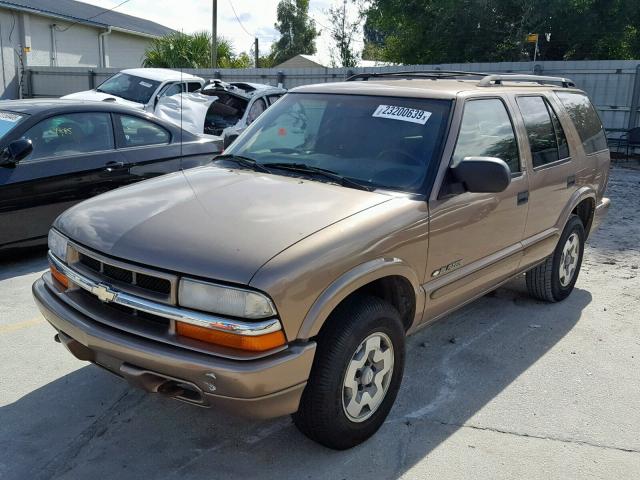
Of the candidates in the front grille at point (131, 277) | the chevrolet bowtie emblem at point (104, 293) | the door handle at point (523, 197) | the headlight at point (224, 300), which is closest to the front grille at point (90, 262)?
the front grille at point (131, 277)

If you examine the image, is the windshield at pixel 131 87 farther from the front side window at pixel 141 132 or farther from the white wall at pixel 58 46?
the white wall at pixel 58 46

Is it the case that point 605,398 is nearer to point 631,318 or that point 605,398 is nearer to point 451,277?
point 451,277

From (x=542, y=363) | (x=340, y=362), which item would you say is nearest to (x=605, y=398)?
(x=542, y=363)

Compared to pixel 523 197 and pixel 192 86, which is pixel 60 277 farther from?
pixel 192 86

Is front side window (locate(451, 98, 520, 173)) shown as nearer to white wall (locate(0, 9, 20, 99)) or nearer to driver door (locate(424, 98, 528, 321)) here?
driver door (locate(424, 98, 528, 321))

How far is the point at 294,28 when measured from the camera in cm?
5456

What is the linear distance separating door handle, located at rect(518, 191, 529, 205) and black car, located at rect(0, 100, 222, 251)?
405 centimetres

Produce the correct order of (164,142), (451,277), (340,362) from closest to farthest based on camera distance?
(340,362) < (451,277) < (164,142)

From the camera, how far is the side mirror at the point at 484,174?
3404 millimetres

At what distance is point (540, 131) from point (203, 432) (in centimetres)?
320

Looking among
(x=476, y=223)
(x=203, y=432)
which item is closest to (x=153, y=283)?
(x=203, y=432)

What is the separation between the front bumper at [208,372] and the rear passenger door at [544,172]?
8.10ft

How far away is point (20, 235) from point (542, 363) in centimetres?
460

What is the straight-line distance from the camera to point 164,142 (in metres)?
7.00
